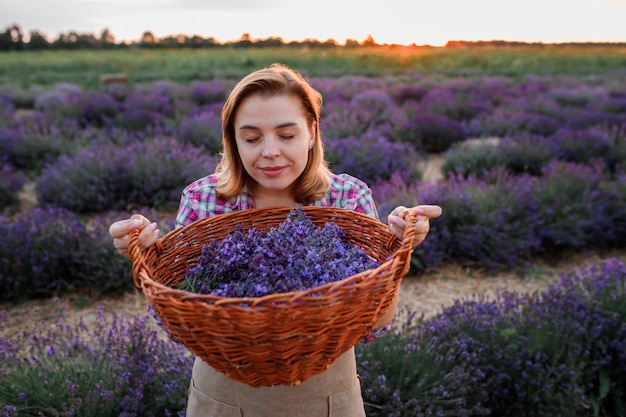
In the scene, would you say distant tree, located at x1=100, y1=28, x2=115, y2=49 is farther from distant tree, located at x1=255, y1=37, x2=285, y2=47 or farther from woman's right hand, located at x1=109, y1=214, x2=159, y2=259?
woman's right hand, located at x1=109, y1=214, x2=159, y2=259

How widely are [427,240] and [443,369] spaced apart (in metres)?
2.19

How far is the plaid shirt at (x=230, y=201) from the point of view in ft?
5.94

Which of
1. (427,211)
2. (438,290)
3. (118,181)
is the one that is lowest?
(438,290)

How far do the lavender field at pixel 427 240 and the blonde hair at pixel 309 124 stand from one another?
1.07 meters

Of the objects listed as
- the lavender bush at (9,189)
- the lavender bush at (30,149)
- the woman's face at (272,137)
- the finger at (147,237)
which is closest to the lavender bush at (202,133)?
the lavender bush at (30,149)

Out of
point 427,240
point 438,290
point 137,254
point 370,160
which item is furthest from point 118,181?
point 137,254

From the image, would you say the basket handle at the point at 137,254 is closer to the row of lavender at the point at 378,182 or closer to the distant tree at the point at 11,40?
the row of lavender at the point at 378,182

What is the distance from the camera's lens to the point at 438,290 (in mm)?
4340

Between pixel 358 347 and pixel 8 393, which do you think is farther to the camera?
pixel 358 347

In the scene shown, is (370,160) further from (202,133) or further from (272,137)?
(272,137)

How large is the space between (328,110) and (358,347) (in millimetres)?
7889

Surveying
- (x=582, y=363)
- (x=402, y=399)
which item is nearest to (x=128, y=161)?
(x=402, y=399)

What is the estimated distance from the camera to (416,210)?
1.42 meters

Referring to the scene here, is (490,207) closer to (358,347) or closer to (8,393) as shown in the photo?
(358,347)
